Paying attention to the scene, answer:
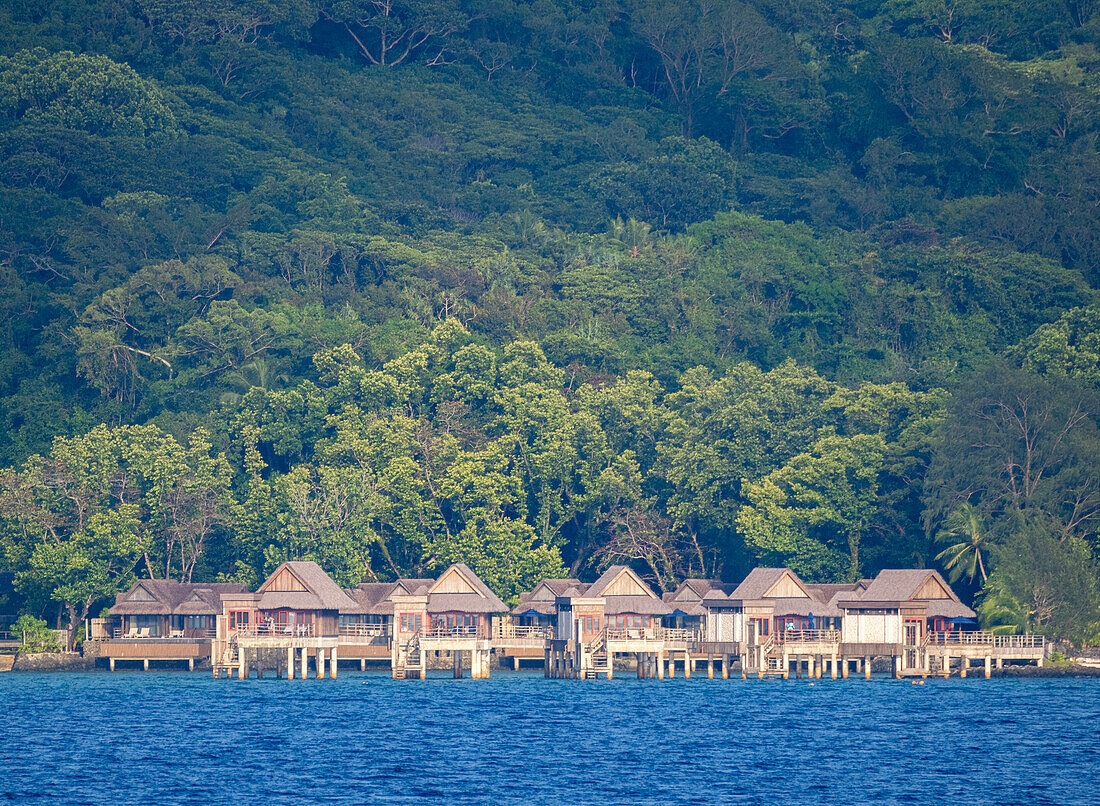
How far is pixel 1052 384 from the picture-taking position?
87.2m

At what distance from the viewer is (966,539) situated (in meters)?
85.2

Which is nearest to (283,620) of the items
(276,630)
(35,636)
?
(276,630)

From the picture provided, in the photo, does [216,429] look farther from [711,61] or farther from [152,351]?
[711,61]

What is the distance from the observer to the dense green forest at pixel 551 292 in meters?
88.4

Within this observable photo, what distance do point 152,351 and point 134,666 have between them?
93.9ft

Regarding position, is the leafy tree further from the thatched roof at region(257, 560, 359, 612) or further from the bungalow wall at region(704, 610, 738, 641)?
the thatched roof at region(257, 560, 359, 612)

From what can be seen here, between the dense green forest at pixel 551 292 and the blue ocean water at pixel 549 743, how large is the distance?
49.2 ft

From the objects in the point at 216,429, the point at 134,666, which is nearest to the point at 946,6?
the point at 216,429

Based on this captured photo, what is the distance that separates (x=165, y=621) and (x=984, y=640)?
41915 mm

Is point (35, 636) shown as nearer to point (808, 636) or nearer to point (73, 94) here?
point (808, 636)

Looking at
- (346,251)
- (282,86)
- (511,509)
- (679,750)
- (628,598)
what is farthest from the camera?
(282,86)

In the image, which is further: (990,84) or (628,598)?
(990,84)

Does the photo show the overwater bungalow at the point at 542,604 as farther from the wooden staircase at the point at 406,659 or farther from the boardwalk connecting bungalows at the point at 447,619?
the wooden staircase at the point at 406,659

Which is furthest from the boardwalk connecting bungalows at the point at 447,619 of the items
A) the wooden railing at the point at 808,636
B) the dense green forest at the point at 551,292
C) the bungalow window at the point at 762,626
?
the wooden railing at the point at 808,636
